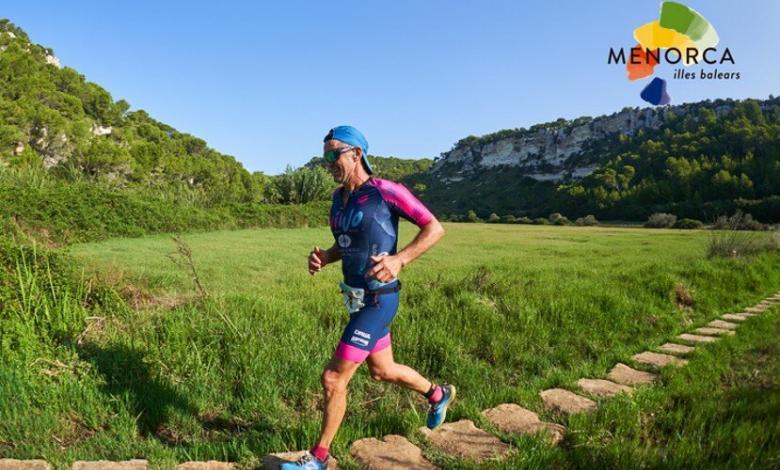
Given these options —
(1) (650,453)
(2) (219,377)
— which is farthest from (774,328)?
(2) (219,377)

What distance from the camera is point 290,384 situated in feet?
14.1

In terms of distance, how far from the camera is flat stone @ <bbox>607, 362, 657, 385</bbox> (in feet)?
15.2

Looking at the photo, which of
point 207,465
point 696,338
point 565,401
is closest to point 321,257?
point 207,465

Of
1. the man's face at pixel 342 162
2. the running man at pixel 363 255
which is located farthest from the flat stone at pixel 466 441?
the man's face at pixel 342 162

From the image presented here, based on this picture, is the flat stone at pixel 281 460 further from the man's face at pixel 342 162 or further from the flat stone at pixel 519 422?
the man's face at pixel 342 162

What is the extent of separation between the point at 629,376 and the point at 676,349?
150cm

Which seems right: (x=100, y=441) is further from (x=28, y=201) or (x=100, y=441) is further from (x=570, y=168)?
(x=570, y=168)

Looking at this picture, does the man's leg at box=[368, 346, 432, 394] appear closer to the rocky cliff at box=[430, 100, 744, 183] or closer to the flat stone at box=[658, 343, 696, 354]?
the flat stone at box=[658, 343, 696, 354]

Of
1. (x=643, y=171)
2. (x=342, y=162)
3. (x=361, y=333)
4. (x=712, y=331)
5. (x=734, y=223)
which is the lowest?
(x=712, y=331)

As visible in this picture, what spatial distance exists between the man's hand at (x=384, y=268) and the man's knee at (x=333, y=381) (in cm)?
61

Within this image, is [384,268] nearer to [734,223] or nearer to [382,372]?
[382,372]

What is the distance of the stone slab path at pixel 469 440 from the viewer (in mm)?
2703

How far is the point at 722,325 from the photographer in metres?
7.18

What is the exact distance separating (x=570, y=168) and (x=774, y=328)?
374ft
